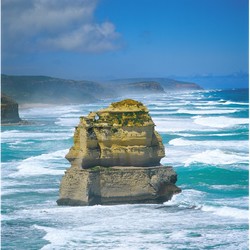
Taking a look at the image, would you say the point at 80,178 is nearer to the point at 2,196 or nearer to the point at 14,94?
the point at 2,196

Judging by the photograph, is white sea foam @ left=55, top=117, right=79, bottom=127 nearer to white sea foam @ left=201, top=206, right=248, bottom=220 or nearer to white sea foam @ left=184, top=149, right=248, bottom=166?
white sea foam @ left=184, top=149, right=248, bottom=166

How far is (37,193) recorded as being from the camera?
2494 centimetres

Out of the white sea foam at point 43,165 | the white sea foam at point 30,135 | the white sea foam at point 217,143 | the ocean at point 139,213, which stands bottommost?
the ocean at point 139,213

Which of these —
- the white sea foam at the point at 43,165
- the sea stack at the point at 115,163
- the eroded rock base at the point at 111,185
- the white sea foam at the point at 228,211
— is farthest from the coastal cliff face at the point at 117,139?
the white sea foam at the point at 43,165

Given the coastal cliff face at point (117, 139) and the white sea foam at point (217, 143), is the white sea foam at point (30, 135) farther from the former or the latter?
the coastal cliff face at point (117, 139)

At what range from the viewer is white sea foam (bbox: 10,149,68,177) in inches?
1190

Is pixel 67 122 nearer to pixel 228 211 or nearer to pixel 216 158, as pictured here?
pixel 216 158

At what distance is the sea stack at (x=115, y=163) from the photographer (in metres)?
21.4

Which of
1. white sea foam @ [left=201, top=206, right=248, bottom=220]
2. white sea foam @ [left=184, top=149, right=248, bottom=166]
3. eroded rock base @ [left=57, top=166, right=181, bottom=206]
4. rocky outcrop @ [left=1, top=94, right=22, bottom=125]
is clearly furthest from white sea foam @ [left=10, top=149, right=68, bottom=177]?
rocky outcrop @ [left=1, top=94, right=22, bottom=125]

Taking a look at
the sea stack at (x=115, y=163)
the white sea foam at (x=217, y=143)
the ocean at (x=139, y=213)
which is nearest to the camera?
the ocean at (x=139, y=213)

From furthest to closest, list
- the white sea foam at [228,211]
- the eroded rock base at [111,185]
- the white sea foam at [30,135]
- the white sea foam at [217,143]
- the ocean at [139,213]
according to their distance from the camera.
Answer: the white sea foam at [30,135] → the white sea foam at [217,143] → the eroded rock base at [111,185] → the white sea foam at [228,211] → the ocean at [139,213]

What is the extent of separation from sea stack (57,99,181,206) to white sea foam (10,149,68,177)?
8.18 meters

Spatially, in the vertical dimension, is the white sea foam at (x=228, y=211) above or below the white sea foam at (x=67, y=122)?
below

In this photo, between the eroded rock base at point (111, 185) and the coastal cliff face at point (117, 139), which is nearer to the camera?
the eroded rock base at point (111, 185)
